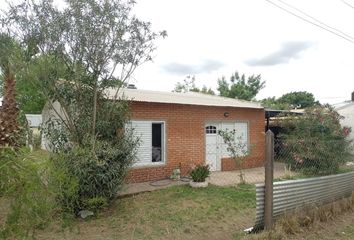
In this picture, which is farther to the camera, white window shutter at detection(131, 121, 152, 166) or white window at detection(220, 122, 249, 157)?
white window at detection(220, 122, 249, 157)

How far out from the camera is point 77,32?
7711 mm

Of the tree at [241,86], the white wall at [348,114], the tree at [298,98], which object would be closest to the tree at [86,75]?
the white wall at [348,114]

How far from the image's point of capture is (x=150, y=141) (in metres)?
12.0

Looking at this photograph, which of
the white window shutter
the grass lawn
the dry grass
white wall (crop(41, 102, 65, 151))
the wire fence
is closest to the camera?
the dry grass

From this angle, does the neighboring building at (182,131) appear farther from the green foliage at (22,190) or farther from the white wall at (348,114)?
the white wall at (348,114)

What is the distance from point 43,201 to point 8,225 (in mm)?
343

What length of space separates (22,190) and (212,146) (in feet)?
37.3

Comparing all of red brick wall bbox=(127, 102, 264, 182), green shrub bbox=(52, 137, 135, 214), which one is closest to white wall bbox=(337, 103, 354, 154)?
red brick wall bbox=(127, 102, 264, 182)

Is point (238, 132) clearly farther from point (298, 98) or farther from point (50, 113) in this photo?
point (298, 98)

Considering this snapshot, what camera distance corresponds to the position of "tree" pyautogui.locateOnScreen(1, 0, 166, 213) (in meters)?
7.63

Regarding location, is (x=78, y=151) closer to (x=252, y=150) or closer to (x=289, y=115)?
(x=252, y=150)

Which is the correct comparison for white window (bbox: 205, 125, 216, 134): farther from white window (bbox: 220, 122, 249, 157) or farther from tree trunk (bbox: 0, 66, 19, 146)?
tree trunk (bbox: 0, 66, 19, 146)

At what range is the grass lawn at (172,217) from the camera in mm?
6387

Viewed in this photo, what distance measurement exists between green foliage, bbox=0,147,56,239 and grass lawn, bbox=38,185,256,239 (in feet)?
10.6
